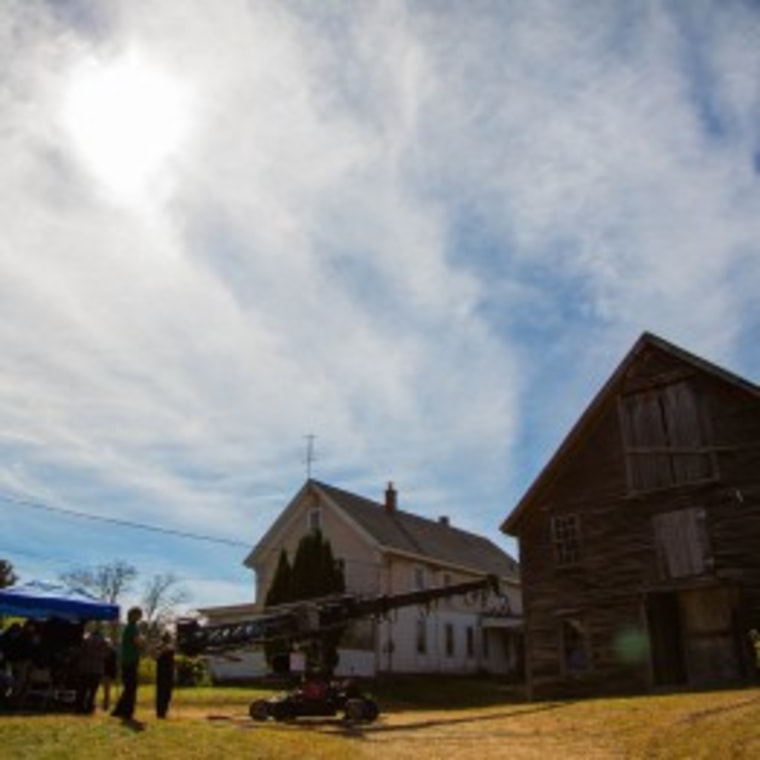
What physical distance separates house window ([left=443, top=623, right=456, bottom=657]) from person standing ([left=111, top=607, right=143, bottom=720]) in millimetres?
29747

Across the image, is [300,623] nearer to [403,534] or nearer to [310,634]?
[310,634]

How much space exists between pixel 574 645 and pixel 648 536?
4308mm

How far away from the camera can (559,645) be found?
27.6 meters

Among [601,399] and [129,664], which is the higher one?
[601,399]

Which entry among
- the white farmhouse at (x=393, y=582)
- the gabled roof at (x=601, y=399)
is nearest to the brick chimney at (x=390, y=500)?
the white farmhouse at (x=393, y=582)

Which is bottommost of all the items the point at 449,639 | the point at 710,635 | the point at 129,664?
the point at 129,664

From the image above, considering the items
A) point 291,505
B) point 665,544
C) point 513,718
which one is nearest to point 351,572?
point 291,505

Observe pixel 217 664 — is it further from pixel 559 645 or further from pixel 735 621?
pixel 735 621

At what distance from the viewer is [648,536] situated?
1024 inches

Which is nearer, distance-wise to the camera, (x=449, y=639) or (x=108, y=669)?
(x=108, y=669)

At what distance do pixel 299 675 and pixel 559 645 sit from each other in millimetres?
9841

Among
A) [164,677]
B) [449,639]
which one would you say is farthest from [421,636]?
[164,677]

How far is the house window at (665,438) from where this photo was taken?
2567 centimetres

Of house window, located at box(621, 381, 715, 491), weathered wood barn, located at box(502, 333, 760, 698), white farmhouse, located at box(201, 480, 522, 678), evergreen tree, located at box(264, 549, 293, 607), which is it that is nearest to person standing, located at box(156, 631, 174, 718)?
weathered wood barn, located at box(502, 333, 760, 698)
